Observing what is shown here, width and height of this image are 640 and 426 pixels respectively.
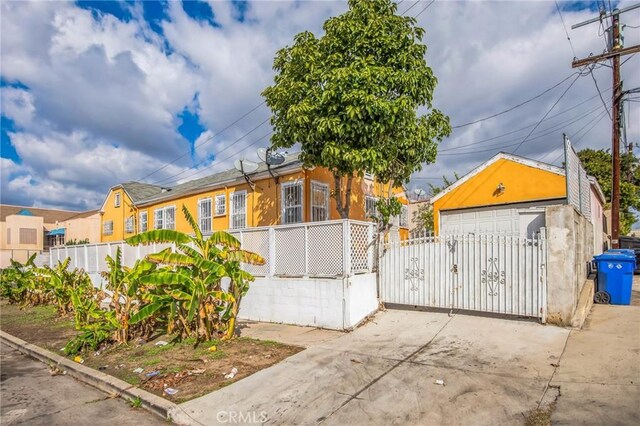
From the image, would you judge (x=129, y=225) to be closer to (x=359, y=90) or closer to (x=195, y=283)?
(x=195, y=283)

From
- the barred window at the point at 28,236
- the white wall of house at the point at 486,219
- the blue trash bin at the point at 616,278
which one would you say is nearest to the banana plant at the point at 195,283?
the blue trash bin at the point at 616,278

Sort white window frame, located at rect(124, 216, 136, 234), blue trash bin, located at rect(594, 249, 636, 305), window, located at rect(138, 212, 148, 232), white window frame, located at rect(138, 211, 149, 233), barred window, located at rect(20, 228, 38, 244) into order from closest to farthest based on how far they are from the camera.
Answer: blue trash bin, located at rect(594, 249, 636, 305)
white window frame, located at rect(138, 211, 149, 233)
window, located at rect(138, 212, 148, 232)
white window frame, located at rect(124, 216, 136, 234)
barred window, located at rect(20, 228, 38, 244)

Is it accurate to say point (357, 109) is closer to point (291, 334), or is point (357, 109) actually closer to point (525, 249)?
point (525, 249)

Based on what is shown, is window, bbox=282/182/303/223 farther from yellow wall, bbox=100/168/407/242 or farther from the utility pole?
the utility pole

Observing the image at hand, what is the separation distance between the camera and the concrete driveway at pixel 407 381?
4.57 metres

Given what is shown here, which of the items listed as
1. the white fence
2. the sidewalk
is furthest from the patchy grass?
the sidewalk

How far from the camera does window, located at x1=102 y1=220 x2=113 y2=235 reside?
25502 millimetres

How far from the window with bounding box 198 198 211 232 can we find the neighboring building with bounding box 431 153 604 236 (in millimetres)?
10505

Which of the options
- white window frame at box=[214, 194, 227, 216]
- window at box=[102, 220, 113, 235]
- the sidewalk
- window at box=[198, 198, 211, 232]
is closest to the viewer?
the sidewalk

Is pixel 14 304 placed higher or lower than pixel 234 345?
lower

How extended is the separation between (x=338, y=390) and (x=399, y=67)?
8022 mm

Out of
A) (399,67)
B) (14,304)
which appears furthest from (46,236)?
(399,67)

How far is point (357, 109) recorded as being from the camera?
884 centimetres

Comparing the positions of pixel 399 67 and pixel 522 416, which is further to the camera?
pixel 399 67
